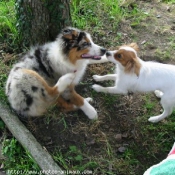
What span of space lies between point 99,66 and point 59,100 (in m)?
1.03

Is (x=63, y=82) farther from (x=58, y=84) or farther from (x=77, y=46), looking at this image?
(x=77, y=46)

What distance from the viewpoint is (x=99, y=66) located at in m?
4.54

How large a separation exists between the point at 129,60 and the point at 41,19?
1568 mm

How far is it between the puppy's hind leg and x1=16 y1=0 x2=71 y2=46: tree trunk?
6.27 ft

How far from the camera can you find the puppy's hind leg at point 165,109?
347cm

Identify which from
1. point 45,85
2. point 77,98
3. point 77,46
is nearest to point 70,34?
point 77,46

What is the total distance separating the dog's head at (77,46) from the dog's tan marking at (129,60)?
0.34m

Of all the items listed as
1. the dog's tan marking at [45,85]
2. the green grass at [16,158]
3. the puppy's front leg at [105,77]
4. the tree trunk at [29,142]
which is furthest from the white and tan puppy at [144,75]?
the green grass at [16,158]

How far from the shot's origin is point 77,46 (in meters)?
3.61

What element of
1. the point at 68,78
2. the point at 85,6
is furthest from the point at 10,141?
the point at 85,6

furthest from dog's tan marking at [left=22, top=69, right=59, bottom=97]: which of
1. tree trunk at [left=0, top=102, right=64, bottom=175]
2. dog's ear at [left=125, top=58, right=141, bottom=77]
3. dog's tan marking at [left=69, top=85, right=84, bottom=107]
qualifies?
dog's ear at [left=125, top=58, right=141, bottom=77]

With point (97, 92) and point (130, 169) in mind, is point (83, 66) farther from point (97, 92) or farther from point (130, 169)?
point (130, 169)

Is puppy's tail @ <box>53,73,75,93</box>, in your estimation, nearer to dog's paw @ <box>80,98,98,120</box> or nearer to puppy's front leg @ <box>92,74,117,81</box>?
dog's paw @ <box>80,98,98,120</box>

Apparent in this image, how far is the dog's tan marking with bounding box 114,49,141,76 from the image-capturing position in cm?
346
